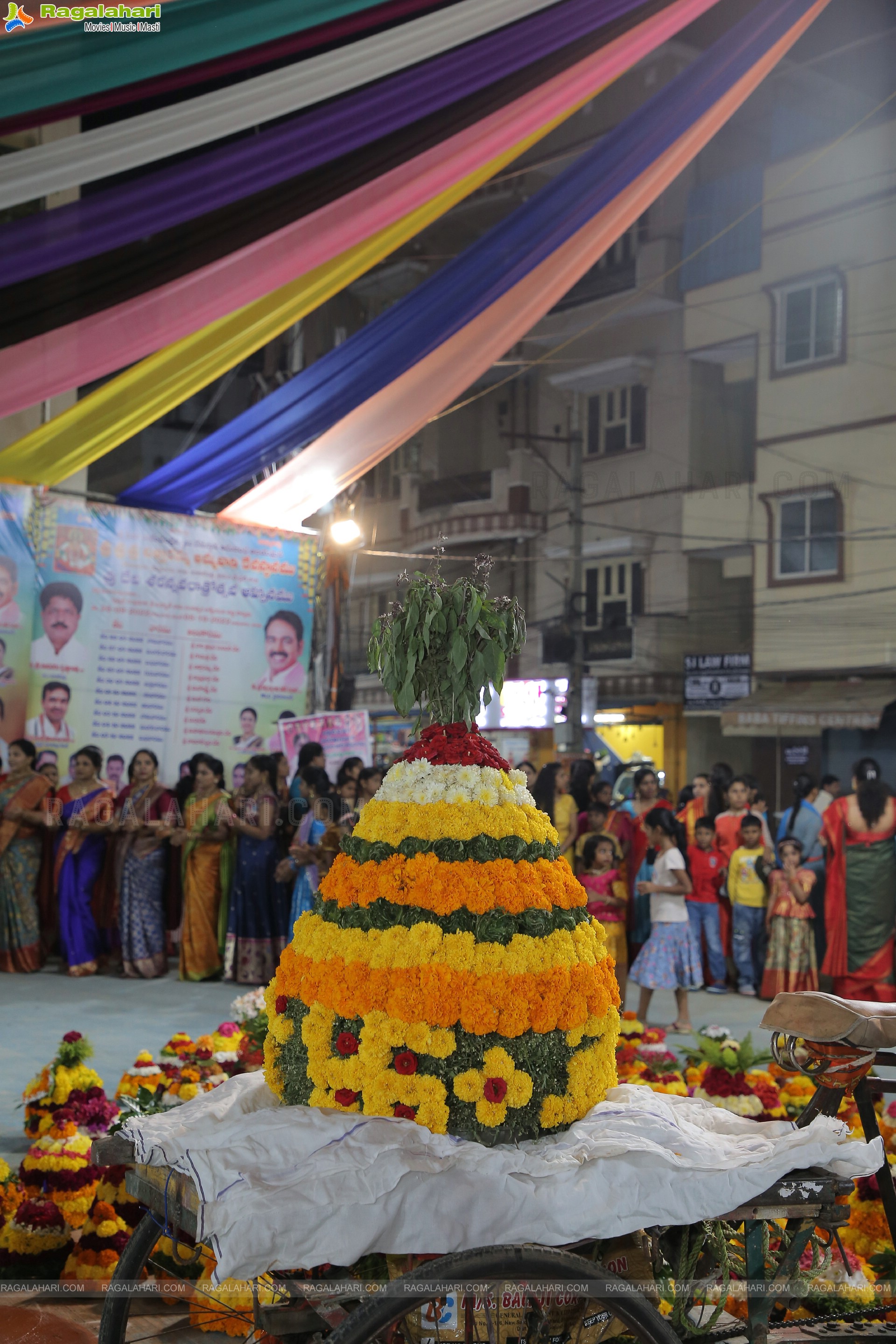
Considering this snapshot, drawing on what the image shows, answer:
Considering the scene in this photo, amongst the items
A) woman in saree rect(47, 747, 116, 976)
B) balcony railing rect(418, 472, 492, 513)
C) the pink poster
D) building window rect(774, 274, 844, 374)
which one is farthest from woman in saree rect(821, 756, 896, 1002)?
balcony railing rect(418, 472, 492, 513)

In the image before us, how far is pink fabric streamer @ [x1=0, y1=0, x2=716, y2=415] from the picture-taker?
476 cm

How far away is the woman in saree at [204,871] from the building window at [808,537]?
777 cm

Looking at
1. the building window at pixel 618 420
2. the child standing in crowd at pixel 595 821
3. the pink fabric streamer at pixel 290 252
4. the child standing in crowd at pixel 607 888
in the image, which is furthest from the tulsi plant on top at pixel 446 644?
the building window at pixel 618 420

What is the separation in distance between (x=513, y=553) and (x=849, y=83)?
7399mm

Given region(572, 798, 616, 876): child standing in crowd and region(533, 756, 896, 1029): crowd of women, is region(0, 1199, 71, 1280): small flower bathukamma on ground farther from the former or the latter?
region(572, 798, 616, 876): child standing in crowd

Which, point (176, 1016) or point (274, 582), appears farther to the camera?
point (274, 582)

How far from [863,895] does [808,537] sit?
6899 mm

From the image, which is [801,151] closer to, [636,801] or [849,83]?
[849,83]

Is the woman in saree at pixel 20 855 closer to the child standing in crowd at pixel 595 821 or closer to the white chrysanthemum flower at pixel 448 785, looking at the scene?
the child standing in crowd at pixel 595 821

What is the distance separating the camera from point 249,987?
23.5 feet

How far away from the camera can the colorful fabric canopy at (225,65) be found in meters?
4.12

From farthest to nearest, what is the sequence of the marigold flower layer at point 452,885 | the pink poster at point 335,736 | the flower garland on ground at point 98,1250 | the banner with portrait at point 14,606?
the pink poster at point 335,736, the banner with portrait at point 14,606, the flower garland on ground at point 98,1250, the marigold flower layer at point 452,885

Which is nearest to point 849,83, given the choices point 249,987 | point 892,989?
point 892,989

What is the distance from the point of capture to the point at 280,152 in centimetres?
479
